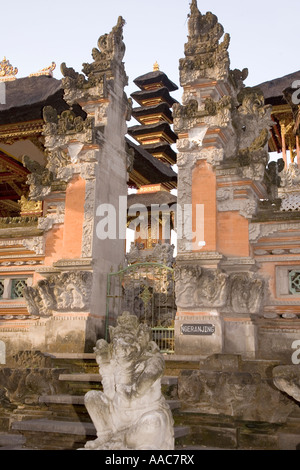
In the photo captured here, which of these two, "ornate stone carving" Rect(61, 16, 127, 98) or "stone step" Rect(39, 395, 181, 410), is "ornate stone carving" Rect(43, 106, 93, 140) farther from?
"stone step" Rect(39, 395, 181, 410)

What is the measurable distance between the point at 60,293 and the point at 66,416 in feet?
11.5

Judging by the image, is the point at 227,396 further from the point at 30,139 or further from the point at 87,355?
the point at 30,139

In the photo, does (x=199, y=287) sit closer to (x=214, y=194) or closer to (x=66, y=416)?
(x=214, y=194)

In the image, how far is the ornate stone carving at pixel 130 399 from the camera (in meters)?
5.59

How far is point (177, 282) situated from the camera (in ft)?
33.6

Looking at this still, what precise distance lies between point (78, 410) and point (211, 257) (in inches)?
160

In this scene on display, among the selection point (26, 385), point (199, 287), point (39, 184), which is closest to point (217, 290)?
point (199, 287)

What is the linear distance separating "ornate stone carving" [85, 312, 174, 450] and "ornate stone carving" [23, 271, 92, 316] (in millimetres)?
4826

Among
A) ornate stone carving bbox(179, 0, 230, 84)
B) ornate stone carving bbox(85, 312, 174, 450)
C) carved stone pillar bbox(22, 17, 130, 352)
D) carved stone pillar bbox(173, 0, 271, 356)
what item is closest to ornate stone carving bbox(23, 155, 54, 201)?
carved stone pillar bbox(22, 17, 130, 352)

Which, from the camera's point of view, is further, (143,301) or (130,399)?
(143,301)

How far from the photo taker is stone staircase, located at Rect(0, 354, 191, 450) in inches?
286

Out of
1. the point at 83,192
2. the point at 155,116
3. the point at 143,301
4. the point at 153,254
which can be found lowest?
the point at 143,301

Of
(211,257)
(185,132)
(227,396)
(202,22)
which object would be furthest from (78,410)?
(202,22)

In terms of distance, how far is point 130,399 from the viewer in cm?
577
